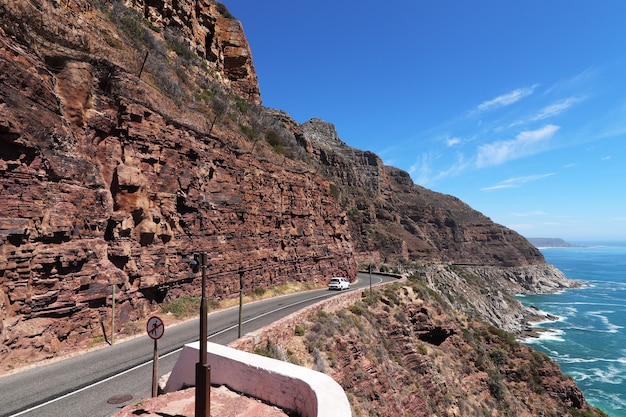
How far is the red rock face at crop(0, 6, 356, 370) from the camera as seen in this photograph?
36.8 feet

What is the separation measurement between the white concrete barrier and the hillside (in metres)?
6.14

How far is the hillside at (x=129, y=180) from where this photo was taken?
37.8ft

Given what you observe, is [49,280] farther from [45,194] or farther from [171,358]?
[171,358]

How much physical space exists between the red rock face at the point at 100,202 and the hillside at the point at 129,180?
0.06 meters

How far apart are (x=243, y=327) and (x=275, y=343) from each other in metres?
2.66

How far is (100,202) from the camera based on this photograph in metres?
14.7

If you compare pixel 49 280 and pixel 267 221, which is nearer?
pixel 49 280

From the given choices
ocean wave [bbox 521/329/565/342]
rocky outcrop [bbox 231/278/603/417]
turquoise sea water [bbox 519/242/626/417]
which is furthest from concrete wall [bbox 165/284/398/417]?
ocean wave [bbox 521/329/565/342]

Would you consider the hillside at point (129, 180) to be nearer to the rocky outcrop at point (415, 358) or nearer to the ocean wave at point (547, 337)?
the rocky outcrop at point (415, 358)

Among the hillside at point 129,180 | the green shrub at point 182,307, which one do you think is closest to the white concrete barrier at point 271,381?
the hillside at point 129,180

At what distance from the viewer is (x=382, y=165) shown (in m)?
157

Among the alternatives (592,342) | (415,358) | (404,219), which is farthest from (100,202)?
(404,219)

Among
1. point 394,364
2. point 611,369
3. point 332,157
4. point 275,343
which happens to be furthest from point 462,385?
point 332,157

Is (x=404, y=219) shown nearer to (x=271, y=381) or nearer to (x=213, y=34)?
(x=213, y=34)
